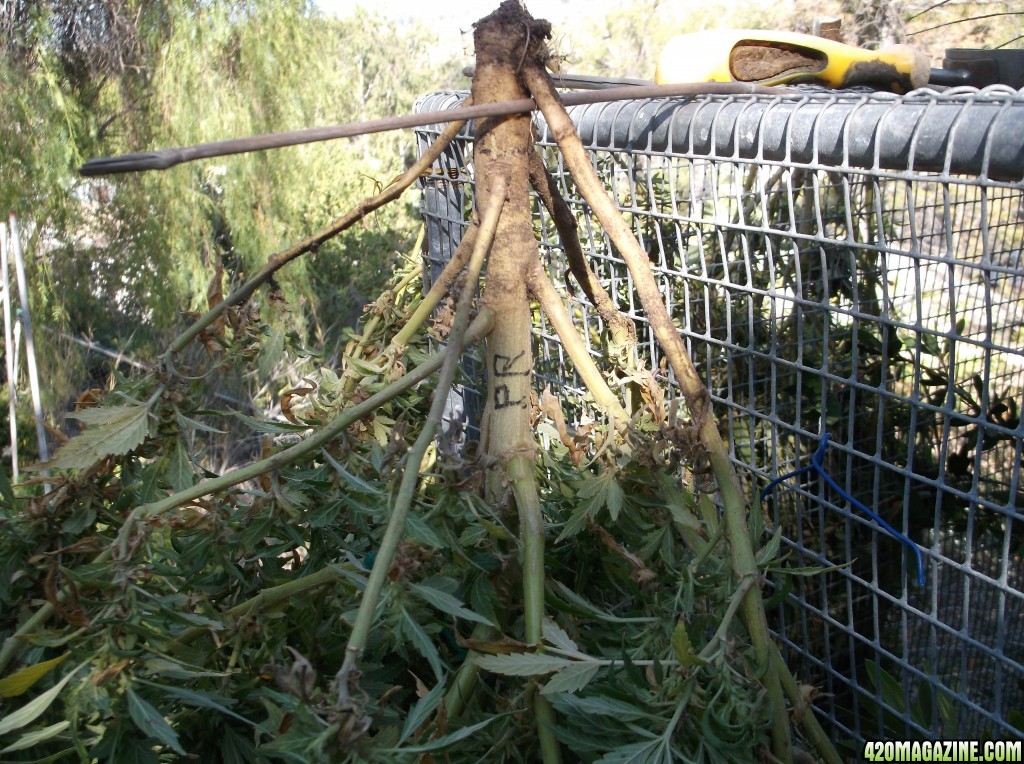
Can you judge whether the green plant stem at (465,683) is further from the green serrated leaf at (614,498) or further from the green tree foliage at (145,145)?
the green tree foliage at (145,145)

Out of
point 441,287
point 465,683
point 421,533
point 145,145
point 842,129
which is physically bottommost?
point 465,683

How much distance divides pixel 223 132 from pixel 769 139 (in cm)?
336

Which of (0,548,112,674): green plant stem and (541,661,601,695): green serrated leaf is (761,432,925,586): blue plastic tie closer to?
(541,661,601,695): green serrated leaf

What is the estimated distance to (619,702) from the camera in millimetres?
540

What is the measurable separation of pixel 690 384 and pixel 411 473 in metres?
0.22

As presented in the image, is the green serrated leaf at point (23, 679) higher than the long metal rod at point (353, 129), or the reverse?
the long metal rod at point (353, 129)

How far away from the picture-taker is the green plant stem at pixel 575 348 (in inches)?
27.1

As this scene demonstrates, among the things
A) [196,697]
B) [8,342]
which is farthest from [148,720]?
[8,342]

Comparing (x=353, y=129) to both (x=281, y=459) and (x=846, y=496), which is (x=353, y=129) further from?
(x=846, y=496)

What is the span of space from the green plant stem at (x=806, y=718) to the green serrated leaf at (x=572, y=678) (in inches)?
5.0

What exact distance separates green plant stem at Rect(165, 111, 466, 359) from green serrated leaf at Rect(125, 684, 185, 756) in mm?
272

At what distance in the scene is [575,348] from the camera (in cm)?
71

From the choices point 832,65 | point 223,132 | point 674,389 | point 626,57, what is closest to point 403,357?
point 674,389

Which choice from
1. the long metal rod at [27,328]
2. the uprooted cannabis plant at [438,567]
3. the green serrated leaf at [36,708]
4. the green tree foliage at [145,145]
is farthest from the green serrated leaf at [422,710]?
the green tree foliage at [145,145]
